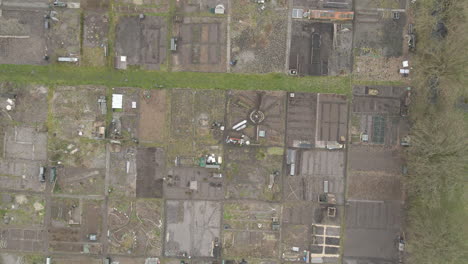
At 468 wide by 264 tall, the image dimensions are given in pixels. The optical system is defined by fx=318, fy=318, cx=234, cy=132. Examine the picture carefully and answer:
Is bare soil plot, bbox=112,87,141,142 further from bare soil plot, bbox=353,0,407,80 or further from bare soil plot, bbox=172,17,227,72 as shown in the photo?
bare soil plot, bbox=353,0,407,80

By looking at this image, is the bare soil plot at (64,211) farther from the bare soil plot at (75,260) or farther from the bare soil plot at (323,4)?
the bare soil plot at (323,4)

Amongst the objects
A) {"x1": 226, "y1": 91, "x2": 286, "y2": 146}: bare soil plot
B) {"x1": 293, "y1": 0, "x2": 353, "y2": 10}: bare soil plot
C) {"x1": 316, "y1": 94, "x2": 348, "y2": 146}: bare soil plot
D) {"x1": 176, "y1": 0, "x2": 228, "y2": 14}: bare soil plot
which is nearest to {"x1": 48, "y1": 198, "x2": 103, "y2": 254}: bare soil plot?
{"x1": 226, "y1": 91, "x2": 286, "y2": 146}: bare soil plot

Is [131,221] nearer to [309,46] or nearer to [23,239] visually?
[23,239]

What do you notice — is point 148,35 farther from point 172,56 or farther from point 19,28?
point 19,28

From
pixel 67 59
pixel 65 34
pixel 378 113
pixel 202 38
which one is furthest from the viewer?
pixel 378 113

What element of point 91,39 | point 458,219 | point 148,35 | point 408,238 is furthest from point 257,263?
point 91,39

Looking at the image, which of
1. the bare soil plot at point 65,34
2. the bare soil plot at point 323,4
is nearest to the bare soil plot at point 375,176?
the bare soil plot at point 323,4

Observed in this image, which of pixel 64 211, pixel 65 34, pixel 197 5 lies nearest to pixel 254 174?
pixel 197 5
